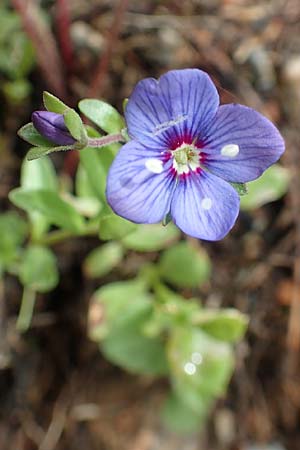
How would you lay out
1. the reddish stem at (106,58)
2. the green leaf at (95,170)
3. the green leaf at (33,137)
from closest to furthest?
the green leaf at (33,137)
the green leaf at (95,170)
the reddish stem at (106,58)

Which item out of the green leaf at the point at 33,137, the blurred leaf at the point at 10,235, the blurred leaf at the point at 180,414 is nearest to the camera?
the green leaf at the point at 33,137

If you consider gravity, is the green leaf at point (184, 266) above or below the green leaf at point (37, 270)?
below

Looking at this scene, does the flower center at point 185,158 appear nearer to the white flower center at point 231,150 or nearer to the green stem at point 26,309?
the white flower center at point 231,150

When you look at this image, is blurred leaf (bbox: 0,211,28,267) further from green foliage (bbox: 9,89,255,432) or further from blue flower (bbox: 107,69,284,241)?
blue flower (bbox: 107,69,284,241)

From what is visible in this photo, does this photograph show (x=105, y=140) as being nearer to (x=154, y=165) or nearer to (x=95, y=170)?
(x=154, y=165)

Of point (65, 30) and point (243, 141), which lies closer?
point (243, 141)

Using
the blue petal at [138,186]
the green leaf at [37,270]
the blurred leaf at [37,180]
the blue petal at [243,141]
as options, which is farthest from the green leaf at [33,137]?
the green leaf at [37,270]

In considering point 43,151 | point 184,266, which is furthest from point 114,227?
point 184,266
